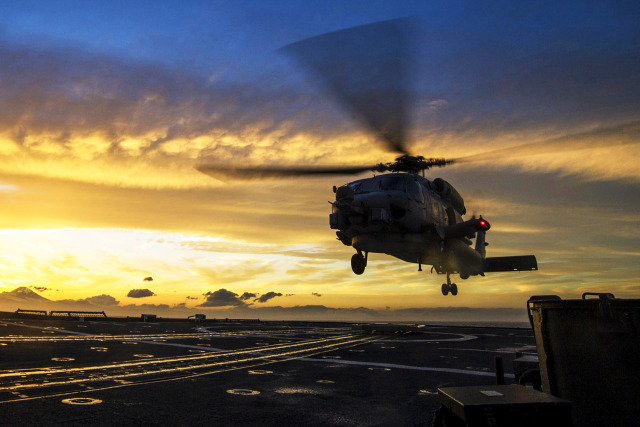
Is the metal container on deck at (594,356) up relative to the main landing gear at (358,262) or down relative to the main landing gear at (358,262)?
down

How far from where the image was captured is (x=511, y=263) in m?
30.0

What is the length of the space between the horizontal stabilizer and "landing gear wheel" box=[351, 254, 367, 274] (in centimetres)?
1228

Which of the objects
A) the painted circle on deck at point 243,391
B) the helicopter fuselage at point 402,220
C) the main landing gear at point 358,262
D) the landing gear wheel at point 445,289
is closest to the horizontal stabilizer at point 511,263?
the landing gear wheel at point 445,289

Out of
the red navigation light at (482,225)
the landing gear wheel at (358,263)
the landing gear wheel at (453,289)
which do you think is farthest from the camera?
the landing gear wheel at (453,289)

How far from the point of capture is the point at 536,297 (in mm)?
4867

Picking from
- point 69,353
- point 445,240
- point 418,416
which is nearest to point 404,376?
point 418,416

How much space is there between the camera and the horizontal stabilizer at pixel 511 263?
29656 mm

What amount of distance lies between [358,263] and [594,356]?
751 inches

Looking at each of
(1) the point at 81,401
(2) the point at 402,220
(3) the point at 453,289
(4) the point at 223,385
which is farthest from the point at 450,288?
(1) the point at 81,401

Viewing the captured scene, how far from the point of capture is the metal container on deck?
12.3ft

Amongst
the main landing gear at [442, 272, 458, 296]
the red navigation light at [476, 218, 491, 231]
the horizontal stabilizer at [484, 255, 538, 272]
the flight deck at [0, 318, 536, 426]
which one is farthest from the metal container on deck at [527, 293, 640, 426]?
the horizontal stabilizer at [484, 255, 538, 272]

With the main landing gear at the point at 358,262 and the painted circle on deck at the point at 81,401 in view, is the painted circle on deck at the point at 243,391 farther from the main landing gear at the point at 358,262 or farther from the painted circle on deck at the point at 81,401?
the main landing gear at the point at 358,262

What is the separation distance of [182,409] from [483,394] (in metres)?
4.72

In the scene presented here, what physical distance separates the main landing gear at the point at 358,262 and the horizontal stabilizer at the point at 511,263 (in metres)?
12.3
